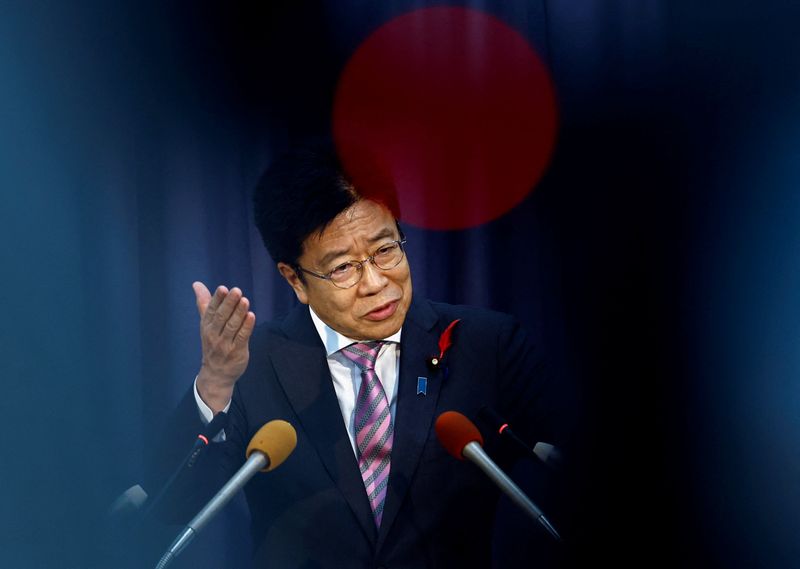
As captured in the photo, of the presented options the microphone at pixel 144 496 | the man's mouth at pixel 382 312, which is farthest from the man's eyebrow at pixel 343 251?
the microphone at pixel 144 496

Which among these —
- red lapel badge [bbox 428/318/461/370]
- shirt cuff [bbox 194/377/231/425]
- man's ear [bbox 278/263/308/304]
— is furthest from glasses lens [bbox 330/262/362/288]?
shirt cuff [bbox 194/377/231/425]

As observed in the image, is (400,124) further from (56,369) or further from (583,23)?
(56,369)

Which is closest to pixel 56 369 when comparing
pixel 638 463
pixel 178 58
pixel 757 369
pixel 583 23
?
pixel 178 58

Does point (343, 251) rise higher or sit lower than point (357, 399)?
higher

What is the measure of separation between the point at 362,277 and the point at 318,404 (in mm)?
312

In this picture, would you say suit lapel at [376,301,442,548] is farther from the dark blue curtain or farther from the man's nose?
the dark blue curtain

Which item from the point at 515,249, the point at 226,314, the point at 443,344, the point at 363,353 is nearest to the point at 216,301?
the point at 226,314

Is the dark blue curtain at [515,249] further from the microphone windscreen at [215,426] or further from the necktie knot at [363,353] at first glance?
the microphone windscreen at [215,426]

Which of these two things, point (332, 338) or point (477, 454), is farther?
point (332, 338)

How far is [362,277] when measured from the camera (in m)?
1.58

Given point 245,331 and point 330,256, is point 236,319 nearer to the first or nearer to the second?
point 245,331

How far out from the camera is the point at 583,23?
5.90 ft

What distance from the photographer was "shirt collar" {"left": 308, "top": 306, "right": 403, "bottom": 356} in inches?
64.5

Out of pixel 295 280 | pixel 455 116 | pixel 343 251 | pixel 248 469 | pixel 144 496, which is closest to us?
pixel 248 469
